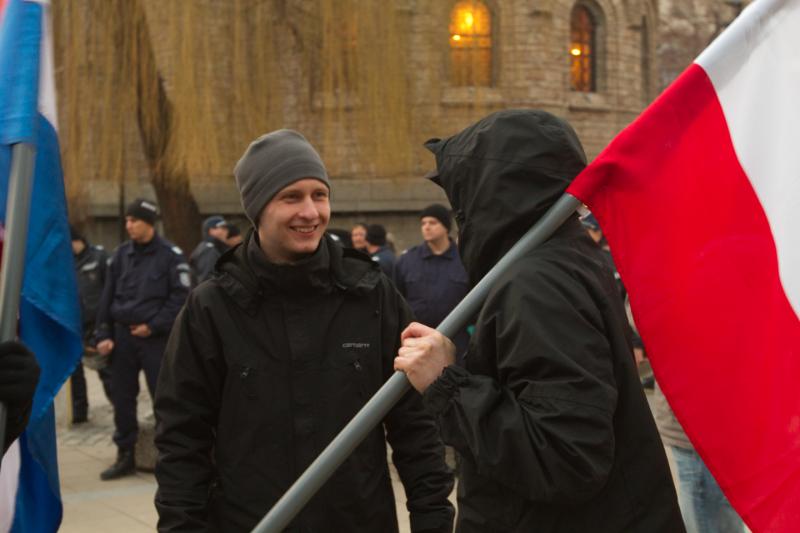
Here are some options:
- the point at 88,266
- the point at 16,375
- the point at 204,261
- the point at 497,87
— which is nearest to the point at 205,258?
the point at 204,261

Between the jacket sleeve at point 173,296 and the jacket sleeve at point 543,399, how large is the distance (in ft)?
20.5

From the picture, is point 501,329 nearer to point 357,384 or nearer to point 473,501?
point 473,501

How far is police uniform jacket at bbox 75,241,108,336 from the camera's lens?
10.2 metres

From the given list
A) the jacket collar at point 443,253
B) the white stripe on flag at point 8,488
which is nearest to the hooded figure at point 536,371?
the white stripe on flag at point 8,488

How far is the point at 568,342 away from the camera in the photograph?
2.39 meters

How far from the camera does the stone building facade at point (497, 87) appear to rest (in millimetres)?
23156

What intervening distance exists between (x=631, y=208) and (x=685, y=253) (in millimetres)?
167

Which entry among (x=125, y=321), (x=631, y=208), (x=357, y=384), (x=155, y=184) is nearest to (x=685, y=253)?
(x=631, y=208)

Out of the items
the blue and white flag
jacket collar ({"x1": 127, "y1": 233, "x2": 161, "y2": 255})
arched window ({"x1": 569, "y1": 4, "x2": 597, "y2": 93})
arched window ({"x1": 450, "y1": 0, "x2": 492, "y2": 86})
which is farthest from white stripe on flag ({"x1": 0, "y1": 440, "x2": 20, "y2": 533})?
arched window ({"x1": 569, "y1": 4, "x2": 597, "y2": 93})

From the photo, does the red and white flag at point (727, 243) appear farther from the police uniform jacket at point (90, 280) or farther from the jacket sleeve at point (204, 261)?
Result: the jacket sleeve at point (204, 261)

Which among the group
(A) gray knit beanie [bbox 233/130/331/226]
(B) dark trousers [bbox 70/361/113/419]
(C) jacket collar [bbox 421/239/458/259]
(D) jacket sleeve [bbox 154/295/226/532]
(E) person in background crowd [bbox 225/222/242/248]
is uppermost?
(A) gray knit beanie [bbox 233/130/331/226]

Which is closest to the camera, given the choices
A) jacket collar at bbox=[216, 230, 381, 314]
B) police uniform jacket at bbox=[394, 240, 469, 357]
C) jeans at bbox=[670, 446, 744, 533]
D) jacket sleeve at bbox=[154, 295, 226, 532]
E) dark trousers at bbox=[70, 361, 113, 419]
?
jacket sleeve at bbox=[154, 295, 226, 532]

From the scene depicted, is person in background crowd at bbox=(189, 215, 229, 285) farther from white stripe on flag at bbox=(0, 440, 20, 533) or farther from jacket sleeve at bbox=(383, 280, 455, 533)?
white stripe on flag at bbox=(0, 440, 20, 533)

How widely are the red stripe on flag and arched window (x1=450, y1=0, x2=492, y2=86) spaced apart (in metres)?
23.5
